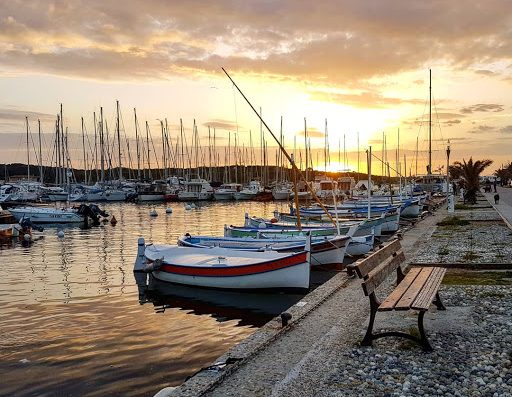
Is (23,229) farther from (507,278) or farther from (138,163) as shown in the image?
(138,163)

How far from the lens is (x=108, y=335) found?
11789 millimetres

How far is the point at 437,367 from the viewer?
659 cm

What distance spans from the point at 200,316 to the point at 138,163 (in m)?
82.7

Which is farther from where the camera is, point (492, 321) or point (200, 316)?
point (200, 316)

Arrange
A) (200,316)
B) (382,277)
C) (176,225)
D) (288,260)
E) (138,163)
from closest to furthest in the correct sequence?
(382,277)
(200,316)
(288,260)
(176,225)
(138,163)

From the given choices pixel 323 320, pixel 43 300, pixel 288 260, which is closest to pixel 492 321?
pixel 323 320

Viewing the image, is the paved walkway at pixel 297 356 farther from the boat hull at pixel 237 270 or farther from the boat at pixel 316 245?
A: the boat at pixel 316 245

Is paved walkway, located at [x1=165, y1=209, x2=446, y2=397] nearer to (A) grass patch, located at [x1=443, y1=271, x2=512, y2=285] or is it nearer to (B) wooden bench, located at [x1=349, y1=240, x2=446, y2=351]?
(B) wooden bench, located at [x1=349, y1=240, x2=446, y2=351]

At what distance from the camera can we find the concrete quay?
6141 mm

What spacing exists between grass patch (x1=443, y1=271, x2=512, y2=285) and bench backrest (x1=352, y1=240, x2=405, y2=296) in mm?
2578

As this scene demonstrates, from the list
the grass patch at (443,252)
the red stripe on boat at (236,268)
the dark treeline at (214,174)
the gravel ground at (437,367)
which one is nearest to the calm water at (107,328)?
the red stripe on boat at (236,268)

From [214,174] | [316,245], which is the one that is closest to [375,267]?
[316,245]

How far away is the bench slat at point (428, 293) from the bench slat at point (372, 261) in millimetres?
785

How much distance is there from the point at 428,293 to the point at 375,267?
1.01 m
